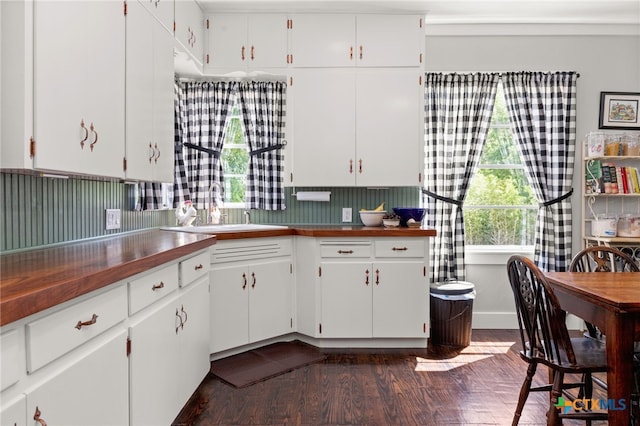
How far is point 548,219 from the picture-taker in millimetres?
3912

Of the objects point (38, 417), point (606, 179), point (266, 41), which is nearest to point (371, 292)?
point (266, 41)

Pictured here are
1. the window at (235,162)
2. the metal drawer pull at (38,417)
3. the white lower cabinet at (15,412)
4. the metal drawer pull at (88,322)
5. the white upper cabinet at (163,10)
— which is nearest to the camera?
the white lower cabinet at (15,412)

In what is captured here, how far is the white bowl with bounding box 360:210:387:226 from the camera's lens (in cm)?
366

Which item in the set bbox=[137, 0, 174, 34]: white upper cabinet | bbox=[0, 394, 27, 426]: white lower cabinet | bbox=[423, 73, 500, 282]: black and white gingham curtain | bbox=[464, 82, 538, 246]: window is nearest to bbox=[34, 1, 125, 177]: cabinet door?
bbox=[137, 0, 174, 34]: white upper cabinet

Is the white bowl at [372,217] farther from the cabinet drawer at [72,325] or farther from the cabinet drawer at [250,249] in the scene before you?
the cabinet drawer at [72,325]

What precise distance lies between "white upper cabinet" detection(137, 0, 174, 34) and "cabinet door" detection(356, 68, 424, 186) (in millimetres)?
1529

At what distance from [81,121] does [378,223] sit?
2465mm

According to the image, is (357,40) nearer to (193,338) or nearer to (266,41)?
(266,41)

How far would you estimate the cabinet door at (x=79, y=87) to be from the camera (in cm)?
155

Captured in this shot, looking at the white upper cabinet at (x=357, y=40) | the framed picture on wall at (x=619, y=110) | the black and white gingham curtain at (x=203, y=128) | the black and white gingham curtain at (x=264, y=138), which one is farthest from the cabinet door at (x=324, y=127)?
the framed picture on wall at (x=619, y=110)

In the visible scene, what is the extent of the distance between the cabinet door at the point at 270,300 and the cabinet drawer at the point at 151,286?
1132 millimetres

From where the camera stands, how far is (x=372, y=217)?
3.67 metres

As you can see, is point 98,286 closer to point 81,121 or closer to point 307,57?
point 81,121

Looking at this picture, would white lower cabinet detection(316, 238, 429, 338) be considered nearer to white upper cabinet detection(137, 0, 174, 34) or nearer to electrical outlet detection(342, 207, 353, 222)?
electrical outlet detection(342, 207, 353, 222)
